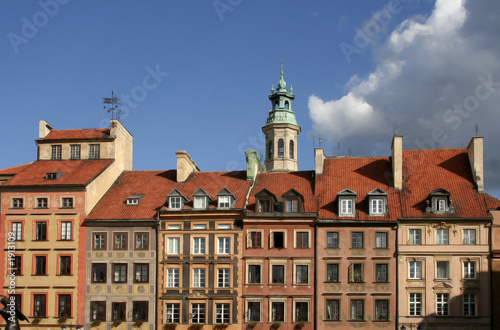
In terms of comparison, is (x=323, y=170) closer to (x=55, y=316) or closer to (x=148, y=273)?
(x=148, y=273)

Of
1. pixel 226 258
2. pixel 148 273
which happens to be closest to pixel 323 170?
pixel 226 258

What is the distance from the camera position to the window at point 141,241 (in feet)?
185

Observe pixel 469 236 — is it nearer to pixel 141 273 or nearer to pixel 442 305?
pixel 442 305

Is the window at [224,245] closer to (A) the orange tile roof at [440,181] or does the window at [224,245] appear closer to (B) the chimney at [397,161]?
(A) the orange tile roof at [440,181]

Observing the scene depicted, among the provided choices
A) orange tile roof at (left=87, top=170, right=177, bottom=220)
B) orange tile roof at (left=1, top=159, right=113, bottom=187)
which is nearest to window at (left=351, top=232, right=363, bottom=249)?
orange tile roof at (left=87, top=170, right=177, bottom=220)

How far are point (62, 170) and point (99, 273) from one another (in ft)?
33.9

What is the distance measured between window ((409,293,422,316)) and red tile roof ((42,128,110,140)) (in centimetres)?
2978

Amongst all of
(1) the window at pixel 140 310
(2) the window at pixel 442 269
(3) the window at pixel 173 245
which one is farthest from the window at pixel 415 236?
(1) the window at pixel 140 310

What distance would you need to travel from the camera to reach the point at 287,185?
5931 cm

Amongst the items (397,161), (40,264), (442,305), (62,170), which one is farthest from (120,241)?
(442,305)

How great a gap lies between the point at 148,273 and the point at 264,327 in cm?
1002

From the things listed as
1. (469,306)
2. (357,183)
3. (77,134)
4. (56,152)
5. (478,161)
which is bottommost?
(469,306)

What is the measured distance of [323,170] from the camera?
60.1 meters

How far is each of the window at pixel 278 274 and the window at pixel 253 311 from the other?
7.08 ft
